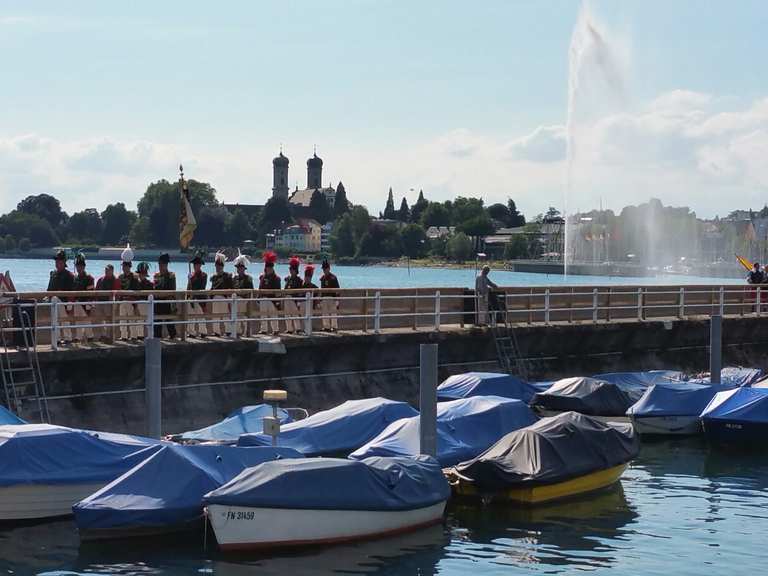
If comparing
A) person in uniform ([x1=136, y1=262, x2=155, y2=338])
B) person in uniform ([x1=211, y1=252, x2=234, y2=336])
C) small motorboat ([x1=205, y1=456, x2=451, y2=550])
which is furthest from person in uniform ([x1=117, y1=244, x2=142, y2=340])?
small motorboat ([x1=205, y1=456, x2=451, y2=550])

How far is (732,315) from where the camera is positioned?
148 feet

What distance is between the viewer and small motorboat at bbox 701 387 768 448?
31.5m

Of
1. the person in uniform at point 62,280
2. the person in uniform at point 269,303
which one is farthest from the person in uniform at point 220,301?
the person in uniform at point 62,280

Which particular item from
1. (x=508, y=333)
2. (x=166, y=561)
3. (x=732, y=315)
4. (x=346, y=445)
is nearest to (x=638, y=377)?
(x=508, y=333)

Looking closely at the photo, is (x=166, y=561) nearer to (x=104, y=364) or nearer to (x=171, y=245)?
(x=104, y=364)

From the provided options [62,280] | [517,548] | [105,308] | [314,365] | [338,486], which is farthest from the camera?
[314,365]

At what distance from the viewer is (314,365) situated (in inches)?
1234

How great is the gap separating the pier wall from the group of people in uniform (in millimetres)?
763

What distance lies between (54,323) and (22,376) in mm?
1174

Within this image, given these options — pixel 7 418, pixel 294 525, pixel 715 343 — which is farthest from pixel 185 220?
pixel 715 343

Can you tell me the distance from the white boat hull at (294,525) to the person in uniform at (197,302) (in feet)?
29.4

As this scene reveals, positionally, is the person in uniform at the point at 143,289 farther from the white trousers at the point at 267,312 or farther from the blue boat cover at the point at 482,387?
the blue boat cover at the point at 482,387

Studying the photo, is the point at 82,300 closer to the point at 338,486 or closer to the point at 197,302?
the point at 197,302

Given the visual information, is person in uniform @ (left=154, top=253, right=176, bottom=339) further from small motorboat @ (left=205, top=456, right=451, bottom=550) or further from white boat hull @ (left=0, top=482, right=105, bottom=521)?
small motorboat @ (left=205, top=456, right=451, bottom=550)
